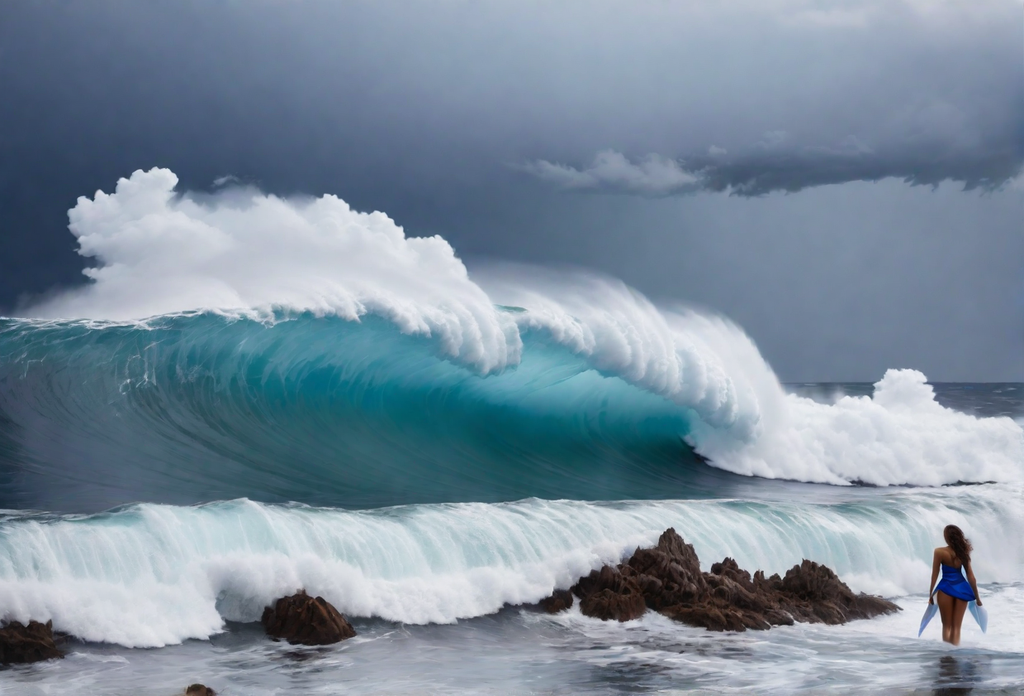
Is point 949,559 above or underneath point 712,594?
above

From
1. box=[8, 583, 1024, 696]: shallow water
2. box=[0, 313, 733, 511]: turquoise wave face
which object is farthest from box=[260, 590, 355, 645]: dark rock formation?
box=[0, 313, 733, 511]: turquoise wave face

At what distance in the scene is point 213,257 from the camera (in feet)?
33.1

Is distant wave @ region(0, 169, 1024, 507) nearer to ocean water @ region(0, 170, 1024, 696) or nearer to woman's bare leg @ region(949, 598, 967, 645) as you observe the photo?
ocean water @ region(0, 170, 1024, 696)

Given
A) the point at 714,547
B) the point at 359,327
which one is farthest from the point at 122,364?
the point at 714,547

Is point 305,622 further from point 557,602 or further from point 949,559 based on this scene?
point 949,559

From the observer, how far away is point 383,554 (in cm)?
584

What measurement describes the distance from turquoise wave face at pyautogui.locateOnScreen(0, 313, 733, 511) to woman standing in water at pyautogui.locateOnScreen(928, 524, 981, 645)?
3843 mm

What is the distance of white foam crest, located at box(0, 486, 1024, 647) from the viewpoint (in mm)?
4926

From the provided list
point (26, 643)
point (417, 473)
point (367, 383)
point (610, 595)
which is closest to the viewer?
point (26, 643)

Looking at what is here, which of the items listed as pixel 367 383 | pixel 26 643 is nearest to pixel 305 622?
pixel 26 643

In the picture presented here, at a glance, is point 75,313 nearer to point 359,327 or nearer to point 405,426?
point 359,327

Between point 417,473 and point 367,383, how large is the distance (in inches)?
60.6

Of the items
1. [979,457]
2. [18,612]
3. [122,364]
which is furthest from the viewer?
[979,457]

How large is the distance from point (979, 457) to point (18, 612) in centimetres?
1108
